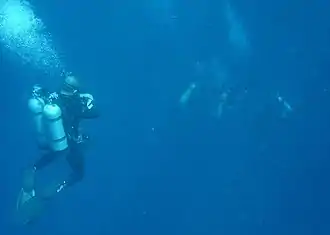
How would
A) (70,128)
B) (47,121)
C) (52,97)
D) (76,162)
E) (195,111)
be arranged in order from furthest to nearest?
(195,111) → (76,162) → (70,128) → (52,97) → (47,121)

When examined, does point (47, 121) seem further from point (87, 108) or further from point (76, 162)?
point (76, 162)

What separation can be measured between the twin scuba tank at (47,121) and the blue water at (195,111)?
5.68 meters

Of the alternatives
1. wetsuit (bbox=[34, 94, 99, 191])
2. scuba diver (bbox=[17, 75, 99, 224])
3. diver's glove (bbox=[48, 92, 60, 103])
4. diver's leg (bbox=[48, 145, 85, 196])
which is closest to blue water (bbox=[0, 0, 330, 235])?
diver's leg (bbox=[48, 145, 85, 196])

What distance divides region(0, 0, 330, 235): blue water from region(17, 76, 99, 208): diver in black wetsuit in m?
5.11

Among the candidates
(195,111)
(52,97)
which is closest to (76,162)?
(52,97)

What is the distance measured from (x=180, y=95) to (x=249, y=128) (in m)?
1.99

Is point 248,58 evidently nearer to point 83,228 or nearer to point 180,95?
point 180,95

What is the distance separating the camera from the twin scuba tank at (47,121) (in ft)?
26.1

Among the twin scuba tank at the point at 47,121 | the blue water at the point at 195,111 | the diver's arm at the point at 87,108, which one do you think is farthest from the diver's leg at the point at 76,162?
the blue water at the point at 195,111

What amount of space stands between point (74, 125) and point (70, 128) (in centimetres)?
8

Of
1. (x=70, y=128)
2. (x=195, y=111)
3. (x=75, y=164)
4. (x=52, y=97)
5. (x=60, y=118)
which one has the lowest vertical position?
(x=195, y=111)

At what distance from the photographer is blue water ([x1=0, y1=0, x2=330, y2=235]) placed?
13453 mm

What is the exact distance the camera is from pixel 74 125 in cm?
849

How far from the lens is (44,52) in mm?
13938
